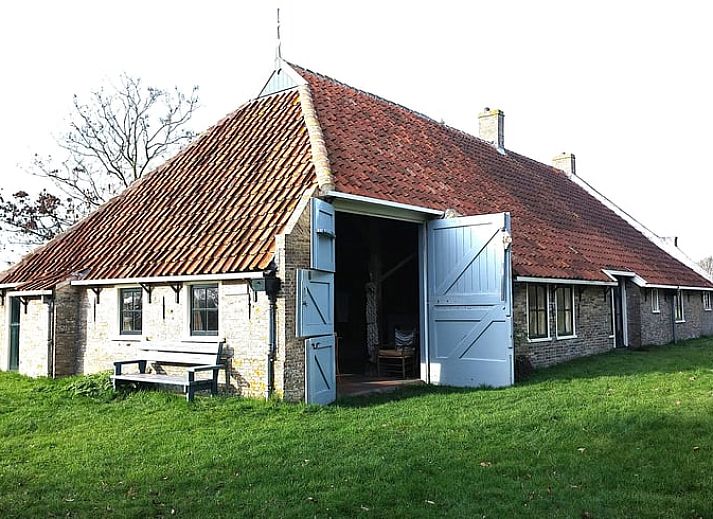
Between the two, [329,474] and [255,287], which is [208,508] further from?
[255,287]

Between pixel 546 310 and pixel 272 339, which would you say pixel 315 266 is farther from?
pixel 546 310

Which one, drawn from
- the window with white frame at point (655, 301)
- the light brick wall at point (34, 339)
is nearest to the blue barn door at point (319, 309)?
the light brick wall at point (34, 339)

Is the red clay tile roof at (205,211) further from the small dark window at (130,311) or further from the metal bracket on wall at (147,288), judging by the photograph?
the small dark window at (130,311)

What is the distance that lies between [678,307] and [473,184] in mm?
12430

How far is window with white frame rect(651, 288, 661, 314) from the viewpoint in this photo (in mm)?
23500

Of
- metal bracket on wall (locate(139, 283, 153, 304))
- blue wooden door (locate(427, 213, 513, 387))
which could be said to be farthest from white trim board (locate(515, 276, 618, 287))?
metal bracket on wall (locate(139, 283, 153, 304))

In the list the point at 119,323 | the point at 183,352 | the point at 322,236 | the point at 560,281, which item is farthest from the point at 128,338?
the point at 560,281

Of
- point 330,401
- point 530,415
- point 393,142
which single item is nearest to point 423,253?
point 393,142

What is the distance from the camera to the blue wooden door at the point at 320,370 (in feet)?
38.8

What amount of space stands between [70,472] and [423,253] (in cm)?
904

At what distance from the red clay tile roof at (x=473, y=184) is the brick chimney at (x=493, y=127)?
2.12ft

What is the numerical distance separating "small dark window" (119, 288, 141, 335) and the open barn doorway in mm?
4635

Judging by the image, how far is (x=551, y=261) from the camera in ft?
57.5

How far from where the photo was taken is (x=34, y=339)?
15.6 meters
